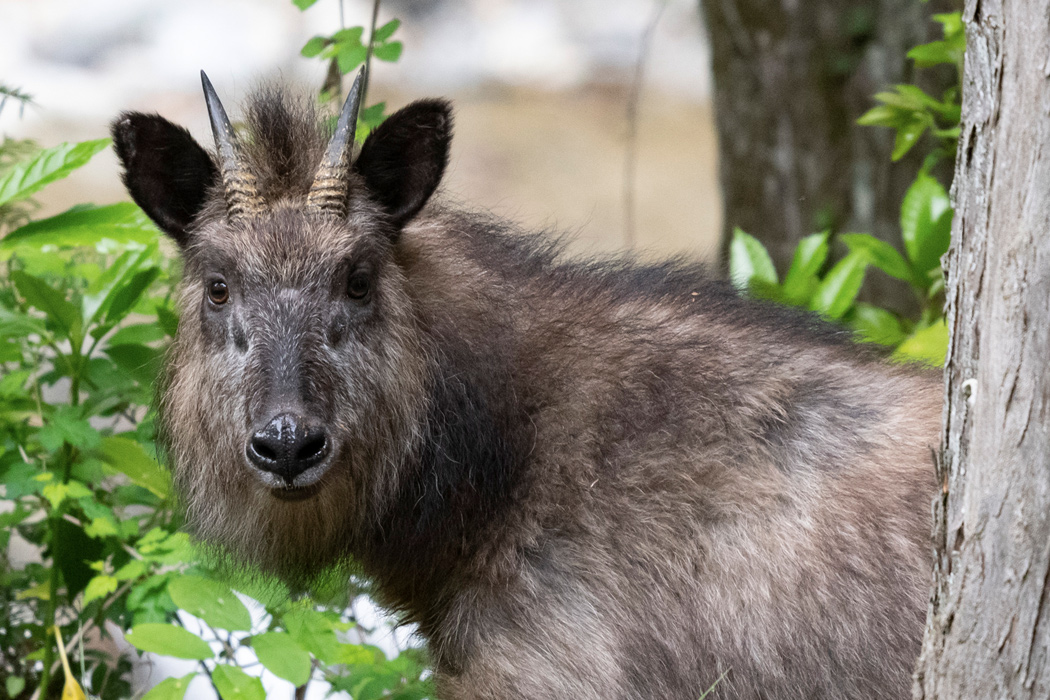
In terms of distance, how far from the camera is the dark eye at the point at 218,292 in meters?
2.81

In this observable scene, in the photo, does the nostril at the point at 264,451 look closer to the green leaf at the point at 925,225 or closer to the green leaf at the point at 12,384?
the green leaf at the point at 12,384

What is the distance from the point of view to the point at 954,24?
13.8 ft

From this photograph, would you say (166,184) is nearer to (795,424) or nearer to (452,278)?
(452,278)

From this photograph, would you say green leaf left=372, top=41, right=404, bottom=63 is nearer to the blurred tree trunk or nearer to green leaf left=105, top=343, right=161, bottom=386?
green leaf left=105, top=343, right=161, bottom=386

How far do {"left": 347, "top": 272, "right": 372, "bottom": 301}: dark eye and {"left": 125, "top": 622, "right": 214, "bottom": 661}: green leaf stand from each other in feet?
3.70

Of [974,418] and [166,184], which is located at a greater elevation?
[166,184]

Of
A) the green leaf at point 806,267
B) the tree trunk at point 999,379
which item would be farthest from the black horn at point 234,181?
the green leaf at point 806,267

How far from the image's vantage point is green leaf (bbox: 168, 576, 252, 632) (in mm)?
3082

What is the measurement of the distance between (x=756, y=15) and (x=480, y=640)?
171 inches

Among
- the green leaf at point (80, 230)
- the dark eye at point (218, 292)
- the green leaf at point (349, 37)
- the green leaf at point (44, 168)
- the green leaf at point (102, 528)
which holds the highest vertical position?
the green leaf at point (349, 37)

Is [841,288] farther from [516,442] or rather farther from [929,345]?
[516,442]

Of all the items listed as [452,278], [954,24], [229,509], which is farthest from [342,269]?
[954,24]

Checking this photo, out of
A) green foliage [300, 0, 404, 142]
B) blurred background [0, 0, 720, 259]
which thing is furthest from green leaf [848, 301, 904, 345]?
blurred background [0, 0, 720, 259]

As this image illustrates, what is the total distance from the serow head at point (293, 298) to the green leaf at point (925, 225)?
8.15 ft
